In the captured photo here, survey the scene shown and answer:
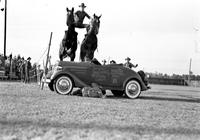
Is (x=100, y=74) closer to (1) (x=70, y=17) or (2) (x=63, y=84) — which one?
(2) (x=63, y=84)

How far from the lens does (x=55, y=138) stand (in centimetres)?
613

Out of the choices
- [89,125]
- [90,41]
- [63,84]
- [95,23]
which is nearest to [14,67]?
[90,41]

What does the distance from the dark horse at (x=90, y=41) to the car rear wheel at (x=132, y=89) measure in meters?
3.94

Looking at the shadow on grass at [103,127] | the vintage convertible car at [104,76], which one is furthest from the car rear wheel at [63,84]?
the shadow on grass at [103,127]

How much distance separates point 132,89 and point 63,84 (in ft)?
9.72

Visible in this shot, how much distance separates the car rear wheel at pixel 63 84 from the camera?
15.4 meters

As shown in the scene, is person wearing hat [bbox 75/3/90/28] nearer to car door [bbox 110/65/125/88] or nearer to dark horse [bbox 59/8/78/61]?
dark horse [bbox 59/8/78/61]

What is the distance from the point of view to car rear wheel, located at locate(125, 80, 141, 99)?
627 inches

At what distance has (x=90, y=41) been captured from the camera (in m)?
19.0

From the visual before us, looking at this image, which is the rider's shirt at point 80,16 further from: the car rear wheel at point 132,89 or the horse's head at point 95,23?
the car rear wheel at point 132,89

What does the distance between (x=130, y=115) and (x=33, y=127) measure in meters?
3.12

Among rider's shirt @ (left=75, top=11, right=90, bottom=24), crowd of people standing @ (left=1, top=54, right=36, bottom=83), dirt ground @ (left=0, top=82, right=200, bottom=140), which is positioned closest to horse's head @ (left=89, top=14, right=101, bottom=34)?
rider's shirt @ (left=75, top=11, right=90, bottom=24)

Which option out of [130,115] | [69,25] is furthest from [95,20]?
[130,115]

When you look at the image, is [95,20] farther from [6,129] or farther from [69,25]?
[6,129]
